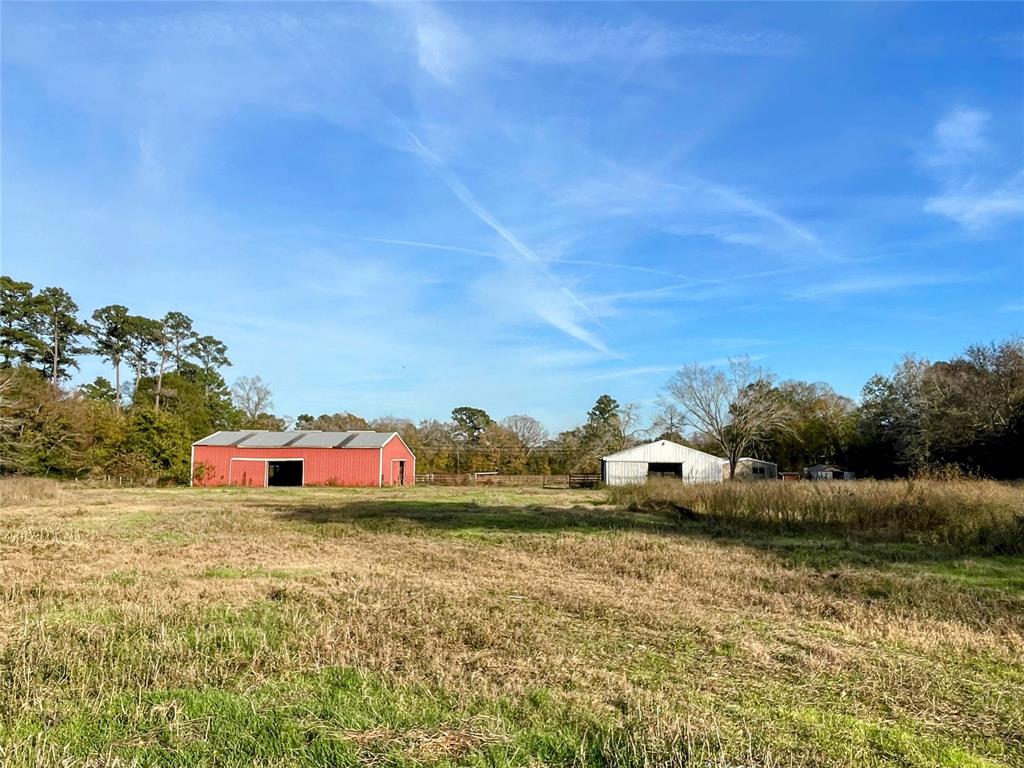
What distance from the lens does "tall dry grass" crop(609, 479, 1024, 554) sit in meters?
14.1

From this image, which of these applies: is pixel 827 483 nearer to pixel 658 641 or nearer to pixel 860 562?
pixel 860 562

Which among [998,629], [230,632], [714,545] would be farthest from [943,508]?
[230,632]

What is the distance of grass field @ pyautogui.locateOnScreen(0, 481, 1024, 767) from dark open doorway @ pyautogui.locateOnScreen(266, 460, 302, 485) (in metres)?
33.4

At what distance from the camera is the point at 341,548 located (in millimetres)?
12961

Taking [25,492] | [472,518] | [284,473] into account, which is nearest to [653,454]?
[284,473]

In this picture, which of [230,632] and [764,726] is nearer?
[764,726]

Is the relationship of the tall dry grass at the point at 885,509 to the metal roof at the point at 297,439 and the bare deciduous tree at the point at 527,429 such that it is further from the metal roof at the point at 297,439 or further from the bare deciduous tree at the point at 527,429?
the bare deciduous tree at the point at 527,429

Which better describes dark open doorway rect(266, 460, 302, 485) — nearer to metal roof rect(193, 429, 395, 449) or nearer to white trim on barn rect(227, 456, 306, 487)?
white trim on barn rect(227, 456, 306, 487)

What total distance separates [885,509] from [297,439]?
37487 millimetres

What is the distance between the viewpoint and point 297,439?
44688 mm

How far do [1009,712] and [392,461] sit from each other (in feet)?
141

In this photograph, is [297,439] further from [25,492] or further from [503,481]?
[25,492]

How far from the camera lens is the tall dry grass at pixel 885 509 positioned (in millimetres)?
14055

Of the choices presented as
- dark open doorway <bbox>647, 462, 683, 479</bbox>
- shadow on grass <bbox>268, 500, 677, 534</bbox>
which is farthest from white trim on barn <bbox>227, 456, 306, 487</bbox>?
dark open doorway <bbox>647, 462, 683, 479</bbox>
